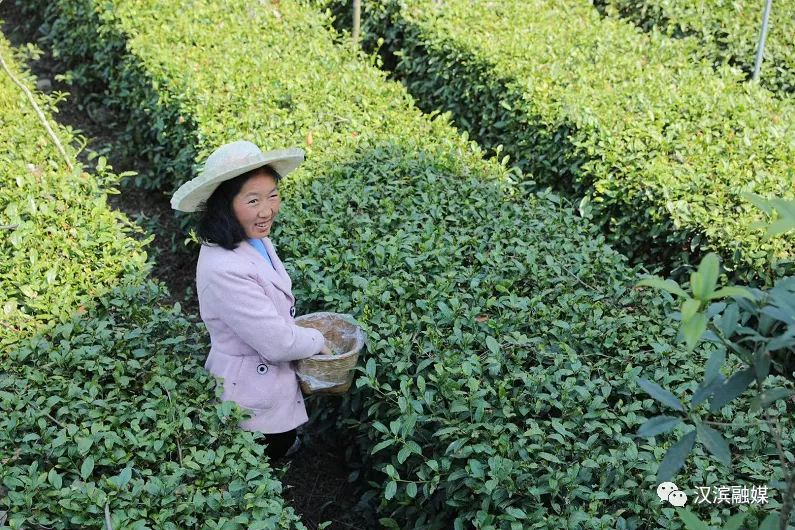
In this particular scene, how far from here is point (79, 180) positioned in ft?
12.8

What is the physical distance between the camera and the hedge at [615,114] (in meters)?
4.21

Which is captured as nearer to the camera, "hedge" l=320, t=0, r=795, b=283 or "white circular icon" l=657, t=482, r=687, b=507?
"white circular icon" l=657, t=482, r=687, b=507

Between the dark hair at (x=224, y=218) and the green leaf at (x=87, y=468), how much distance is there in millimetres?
816

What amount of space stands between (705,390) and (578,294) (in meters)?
1.71

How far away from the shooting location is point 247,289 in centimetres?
265

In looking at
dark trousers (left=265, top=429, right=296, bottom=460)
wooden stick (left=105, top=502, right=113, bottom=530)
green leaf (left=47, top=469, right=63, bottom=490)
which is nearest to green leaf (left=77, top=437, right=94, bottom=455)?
green leaf (left=47, top=469, right=63, bottom=490)

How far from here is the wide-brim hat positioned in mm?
2627

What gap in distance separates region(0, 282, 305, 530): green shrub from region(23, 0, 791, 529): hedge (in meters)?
0.49

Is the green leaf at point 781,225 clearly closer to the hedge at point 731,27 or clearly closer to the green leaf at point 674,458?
the green leaf at point 674,458

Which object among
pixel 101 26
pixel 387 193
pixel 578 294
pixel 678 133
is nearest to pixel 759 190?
pixel 678 133

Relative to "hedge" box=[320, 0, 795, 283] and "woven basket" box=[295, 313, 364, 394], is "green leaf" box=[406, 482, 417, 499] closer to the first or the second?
"woven basket" box=[295, 313, 364, 394]

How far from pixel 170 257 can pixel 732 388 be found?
156 inches

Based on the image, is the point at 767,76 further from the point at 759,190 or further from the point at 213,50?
the point at 213,50

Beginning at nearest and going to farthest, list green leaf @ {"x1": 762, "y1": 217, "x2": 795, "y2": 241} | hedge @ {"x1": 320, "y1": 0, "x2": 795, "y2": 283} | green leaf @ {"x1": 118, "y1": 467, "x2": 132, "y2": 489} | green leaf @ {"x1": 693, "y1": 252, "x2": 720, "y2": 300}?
green leaf @ {"x1": 762, "y1": 217, "x2": 795, "y2": 241} < green leaf @ {"x1": 693, "y1": 252, "x2": 720, "y2": 300} < green leaf @ {"x1": 118, "y1": 467, "x2": 132, "y2": 489} < hedge @ {"x1": 320, "y1": 0, "x2": 795, "y2": 283}
